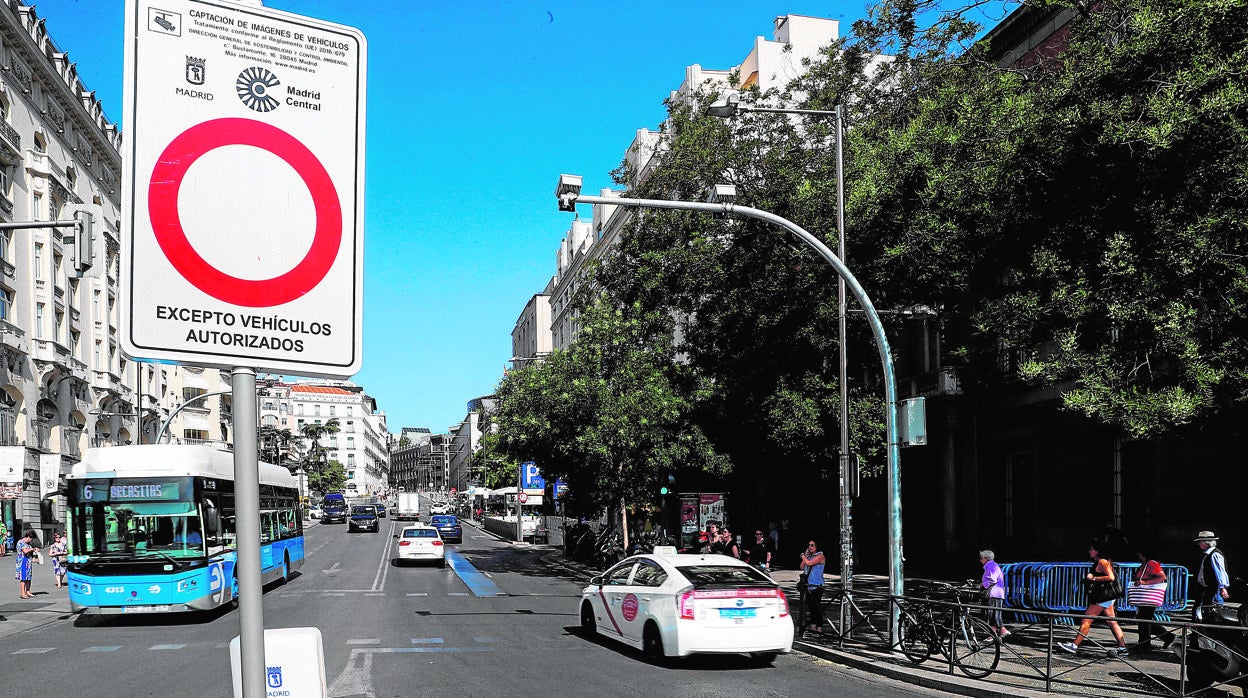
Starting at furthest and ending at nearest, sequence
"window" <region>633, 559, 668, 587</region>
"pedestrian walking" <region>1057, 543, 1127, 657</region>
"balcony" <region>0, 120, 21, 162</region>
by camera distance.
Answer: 1. "balcony" <region>0, 120, 21, 162</region>
2. "window" <region>633, 559, 668, 587</region>
3. "pedestrian walking" <region>1057, 543, 1127, 657</region>

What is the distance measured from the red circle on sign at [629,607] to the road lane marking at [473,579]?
1101 cm

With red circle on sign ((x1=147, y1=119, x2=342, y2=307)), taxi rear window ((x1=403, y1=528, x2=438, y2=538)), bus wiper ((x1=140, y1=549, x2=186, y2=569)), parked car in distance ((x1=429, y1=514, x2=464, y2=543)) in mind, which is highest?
red circle on sign ((x1=147, y1=119, x2=342, y2=307))

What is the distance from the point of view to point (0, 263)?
40.4m

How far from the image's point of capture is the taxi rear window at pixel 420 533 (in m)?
37.3

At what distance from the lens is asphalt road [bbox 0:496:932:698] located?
11.9 metres

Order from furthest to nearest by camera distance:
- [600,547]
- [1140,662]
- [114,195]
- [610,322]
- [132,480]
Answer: [114,195] → [600,547] → [610,322] → [132,480] → [1140,662]

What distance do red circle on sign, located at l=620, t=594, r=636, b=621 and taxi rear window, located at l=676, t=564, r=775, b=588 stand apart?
1.16m

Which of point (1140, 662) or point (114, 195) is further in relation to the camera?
point (114, 195)

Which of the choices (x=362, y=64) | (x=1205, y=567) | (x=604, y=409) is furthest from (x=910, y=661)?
(x=604, y=409)

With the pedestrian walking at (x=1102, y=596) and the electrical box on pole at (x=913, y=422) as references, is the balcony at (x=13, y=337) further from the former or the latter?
the pedestrian walking at (x=1102, y=596)

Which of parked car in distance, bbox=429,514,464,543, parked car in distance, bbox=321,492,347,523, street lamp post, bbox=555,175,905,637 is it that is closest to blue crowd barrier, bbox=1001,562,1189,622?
street lamp post, bbox=555,175,905,637

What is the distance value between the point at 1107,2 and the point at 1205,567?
8.93m

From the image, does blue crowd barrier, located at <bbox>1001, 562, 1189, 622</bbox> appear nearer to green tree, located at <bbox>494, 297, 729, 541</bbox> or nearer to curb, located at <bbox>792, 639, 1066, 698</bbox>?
curb, located at <bbox>792, 639, 1066, 698</bbox>

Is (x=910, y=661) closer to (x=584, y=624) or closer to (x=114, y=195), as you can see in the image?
(x=584, y=624)
